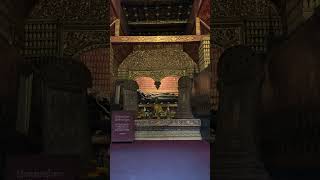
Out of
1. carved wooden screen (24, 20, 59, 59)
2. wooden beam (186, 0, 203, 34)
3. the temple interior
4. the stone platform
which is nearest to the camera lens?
the temple interior

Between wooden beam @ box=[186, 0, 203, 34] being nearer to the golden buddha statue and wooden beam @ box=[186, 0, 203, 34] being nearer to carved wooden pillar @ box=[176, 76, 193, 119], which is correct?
carved wooden pillar @ box=[176, 76, 193, 119]

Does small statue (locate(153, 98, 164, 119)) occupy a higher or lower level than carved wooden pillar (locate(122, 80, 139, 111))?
lower

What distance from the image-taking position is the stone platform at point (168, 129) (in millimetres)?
2664

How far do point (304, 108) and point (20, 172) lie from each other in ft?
5.43

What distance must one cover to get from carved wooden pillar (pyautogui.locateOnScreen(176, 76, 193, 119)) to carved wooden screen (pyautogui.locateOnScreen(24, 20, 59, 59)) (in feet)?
2.68

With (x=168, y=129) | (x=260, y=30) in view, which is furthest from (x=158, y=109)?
(x=260, y=30)

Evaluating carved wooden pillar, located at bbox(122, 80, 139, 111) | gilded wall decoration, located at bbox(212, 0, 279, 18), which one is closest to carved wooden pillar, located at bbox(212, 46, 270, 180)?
gilded wall decoration, located at bbox(212, 0, 279, 18)

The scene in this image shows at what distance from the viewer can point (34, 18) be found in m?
2.81

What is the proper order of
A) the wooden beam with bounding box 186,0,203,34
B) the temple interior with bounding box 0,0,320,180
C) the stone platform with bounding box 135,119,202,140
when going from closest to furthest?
the temple interior with bounding box 0,0,320,180 < the stone platform with bounding box 135,119,202,140 < the wooden beam with bounding box 186,0,203,34

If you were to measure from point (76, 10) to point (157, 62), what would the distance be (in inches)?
24.8

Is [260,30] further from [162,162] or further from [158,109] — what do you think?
[162,162]

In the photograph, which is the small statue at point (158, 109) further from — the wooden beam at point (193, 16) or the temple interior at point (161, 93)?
the wooden beam at point (193, 16)

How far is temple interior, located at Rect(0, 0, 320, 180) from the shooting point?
100 inches

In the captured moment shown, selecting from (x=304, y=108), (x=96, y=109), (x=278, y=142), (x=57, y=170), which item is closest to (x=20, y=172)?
(x=57, y=170)
